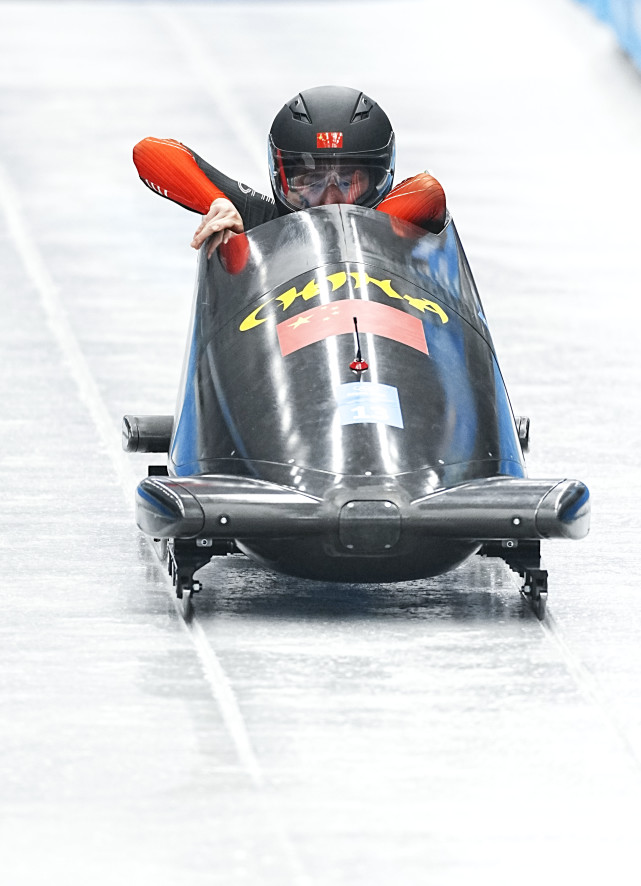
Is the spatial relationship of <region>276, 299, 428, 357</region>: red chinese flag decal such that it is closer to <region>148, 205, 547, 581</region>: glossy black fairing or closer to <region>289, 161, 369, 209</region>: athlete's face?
<region>148, 205, 547, 581</region>: glossy black fairing

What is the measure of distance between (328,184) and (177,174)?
1.56 feet

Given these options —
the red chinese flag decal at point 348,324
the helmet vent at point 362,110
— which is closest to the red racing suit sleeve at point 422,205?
the helmet vent at point 362,110

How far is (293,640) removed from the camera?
17.7ft

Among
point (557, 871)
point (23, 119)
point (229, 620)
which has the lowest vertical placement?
point (557, 871)

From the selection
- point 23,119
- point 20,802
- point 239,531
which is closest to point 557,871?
point 20,802

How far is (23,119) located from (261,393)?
8435 millimetres

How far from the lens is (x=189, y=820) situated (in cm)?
429

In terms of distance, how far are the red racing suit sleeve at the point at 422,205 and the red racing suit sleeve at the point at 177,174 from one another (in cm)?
56

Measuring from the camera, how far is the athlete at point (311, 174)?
21.3 feet

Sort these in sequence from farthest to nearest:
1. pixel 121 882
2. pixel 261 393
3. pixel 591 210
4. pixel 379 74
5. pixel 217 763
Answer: pixel 379 74 → pixel 591 210 → pixel 261 393 → pixel 217 763 → pixel 121 882

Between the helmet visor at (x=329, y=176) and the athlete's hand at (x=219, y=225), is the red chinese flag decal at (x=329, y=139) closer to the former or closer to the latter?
the helmet visor at (x=329, y=176)

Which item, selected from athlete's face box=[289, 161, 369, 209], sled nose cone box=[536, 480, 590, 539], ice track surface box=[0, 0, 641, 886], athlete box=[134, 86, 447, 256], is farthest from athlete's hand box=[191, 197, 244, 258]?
sled nose cone box=[536, 480, 590, 539]

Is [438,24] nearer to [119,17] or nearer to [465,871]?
[119,17]

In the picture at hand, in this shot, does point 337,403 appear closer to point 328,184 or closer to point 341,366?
point 341,366
